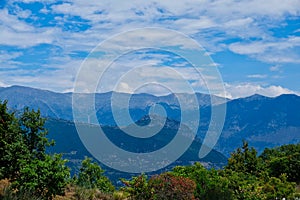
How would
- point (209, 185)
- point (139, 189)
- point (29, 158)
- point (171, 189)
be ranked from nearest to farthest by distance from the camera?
point (29, 158) < point (171, 189) < point (139, 189) < point (209, 185)

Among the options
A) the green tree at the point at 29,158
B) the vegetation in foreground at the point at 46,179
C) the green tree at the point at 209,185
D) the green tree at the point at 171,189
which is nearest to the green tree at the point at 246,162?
the green tree at the point at 209,185

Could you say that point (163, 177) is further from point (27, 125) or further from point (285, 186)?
point (285, 186)

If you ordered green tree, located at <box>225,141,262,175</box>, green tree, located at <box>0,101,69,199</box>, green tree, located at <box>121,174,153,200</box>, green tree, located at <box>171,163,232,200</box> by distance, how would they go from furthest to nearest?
green tree, located at <box>225,141,262,175</box> < green tree, located at <box>121,174,153,200</box> < green tree, located at <box>171,163,232,200</box> < green tree, located at <box>0,101,69,199</box>

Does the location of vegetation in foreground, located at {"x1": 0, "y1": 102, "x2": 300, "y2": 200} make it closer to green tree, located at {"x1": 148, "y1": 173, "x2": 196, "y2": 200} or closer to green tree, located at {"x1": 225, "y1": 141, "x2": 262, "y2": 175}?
green tree, located at {"x1": 148, "y1": 173, "x2": 196, "y2": 200}

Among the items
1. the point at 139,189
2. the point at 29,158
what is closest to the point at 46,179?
the point at 29,158

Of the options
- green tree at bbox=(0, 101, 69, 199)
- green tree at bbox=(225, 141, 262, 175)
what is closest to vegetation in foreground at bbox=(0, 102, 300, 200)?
green tree at bbox=(0, 101, 69, 199)

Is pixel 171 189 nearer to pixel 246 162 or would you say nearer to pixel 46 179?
pixel 46 179

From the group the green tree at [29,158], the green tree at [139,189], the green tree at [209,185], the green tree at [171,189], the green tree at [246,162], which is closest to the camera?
the green tree at [29,158]

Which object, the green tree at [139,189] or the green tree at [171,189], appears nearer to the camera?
the green tree at [171,189]

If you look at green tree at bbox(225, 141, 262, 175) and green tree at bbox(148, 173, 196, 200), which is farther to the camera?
green tree at bbox(225, 141, 262, 175)

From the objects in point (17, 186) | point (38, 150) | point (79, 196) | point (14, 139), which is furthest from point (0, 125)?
point (79, 196)

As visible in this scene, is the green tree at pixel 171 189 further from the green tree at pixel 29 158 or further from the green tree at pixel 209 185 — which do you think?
the green tree at pixel 29 158

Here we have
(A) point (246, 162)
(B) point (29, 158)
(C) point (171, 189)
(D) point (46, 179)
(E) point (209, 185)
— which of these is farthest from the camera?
(A) point (246, 162)

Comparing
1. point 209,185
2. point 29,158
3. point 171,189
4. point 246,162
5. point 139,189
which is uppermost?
point 246,162
